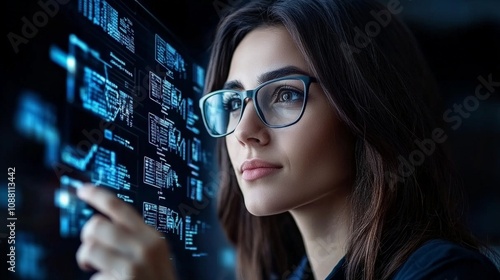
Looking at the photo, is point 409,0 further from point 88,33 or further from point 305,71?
point 88,33

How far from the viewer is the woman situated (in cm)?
131

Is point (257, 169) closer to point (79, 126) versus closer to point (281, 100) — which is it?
point (281, 100)

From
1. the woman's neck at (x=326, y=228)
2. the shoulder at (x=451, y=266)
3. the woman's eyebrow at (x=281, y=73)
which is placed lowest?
the shoulder at (x=451, y=266)

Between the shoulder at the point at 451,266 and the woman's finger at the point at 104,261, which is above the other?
the woman's finger at the point at 104,261

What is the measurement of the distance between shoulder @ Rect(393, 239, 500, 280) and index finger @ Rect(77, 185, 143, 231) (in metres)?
0.56

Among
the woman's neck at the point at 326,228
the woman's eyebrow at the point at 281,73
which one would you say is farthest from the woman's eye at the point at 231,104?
the woman's neck at the point at 326,228

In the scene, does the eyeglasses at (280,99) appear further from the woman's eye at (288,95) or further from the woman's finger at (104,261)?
the woman's finger at (104,261)

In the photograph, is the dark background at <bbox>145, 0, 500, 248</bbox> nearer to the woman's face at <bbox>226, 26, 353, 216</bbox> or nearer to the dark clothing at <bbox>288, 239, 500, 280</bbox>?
the woman's face at <bbox>226, 26, 353, 216</bbox>

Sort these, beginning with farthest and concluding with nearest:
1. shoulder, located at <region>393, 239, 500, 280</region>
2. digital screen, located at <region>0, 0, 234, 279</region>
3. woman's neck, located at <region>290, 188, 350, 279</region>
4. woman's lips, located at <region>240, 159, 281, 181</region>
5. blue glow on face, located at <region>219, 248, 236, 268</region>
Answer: blue glow on face, located at <region>219, 248, 236, 268</region> < woman's neck, located at <region>290, 188, 350, 279</region> < woman's lips, located at <region>240, 159, 281, 181</region> < shoulder, located at <region>393, 239, 500, 280</region> < digital screen, located at <region>0, 0, 234, 279</region>

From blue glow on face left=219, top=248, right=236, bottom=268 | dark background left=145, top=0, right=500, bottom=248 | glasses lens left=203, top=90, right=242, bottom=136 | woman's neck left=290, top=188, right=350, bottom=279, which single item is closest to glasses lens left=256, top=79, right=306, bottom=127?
glasses lens left=203, top=90, right=242, bottom=136

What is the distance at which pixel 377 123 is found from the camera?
1351mm

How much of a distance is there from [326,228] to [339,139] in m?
0.22

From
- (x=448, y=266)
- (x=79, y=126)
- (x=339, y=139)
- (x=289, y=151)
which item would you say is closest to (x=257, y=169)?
(x=289, y=151)

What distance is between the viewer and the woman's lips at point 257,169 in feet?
4.30
